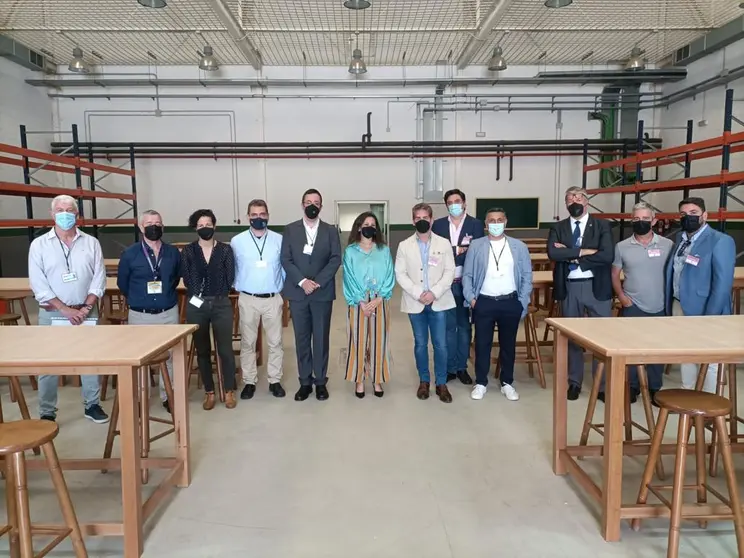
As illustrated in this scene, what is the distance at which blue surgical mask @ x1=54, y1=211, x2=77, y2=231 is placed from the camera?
3.34 m

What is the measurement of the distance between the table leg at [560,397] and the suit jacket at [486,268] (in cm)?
115

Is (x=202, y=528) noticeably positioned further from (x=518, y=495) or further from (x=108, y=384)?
(x=108, y=384)

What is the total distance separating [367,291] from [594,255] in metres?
1.81

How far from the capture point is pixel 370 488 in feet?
9.05

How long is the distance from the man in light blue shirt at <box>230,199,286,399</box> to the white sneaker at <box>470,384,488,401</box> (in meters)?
1.70

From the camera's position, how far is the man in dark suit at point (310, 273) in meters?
4.01

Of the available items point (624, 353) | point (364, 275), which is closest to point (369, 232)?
point (364, 275)

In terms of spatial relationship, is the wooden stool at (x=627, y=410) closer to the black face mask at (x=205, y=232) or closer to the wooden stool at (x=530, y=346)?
the wooden stool at (x=530, y=346)

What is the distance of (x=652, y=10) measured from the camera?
770cm

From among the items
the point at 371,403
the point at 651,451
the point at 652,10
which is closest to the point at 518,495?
the point at 651,451

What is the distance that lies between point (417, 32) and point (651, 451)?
7970 mm

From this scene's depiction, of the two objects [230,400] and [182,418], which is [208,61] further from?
[182,418]

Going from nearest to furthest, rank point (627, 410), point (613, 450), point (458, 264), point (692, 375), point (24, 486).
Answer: point (24, 486) → point (613, 450) → point (627, 410) → point (692, 375) → point (458, 264)

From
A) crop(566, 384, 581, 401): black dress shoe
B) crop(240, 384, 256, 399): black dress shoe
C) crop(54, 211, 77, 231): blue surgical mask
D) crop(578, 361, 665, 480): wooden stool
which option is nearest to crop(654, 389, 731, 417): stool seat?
crop(578, 361, 665, 480): wooden stool
